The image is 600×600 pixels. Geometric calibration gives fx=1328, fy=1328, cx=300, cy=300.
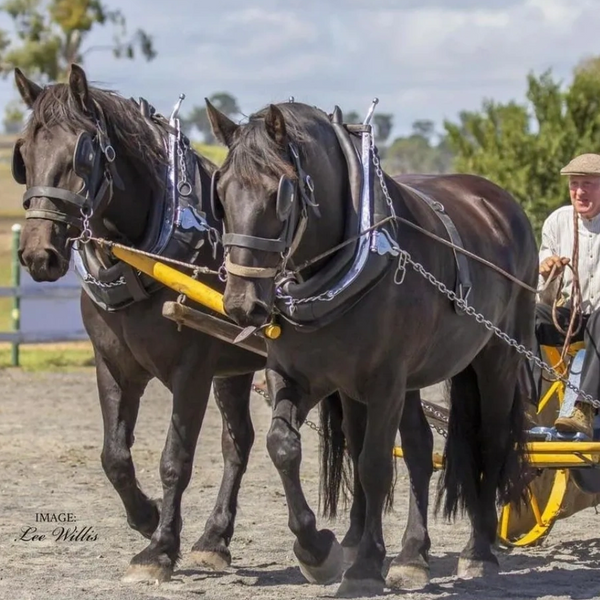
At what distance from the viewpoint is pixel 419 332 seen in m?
5.34

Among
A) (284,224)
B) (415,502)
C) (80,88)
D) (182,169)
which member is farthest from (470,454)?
(80,88)

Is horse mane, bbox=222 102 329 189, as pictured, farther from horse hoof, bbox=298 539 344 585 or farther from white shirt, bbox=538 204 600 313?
white shirt, bbox=538 204 600 313

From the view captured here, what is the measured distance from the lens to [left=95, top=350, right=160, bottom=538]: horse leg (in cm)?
568

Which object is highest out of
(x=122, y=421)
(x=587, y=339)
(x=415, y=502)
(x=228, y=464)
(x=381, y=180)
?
(x=381, y=180)

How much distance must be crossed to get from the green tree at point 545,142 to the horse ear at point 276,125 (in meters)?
10.6

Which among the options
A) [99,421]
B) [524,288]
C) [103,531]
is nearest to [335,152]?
[524,288]

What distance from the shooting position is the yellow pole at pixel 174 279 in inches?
211

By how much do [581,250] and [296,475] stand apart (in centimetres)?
217

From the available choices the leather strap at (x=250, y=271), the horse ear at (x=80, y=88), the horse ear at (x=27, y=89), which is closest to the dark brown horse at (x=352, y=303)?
the leather strap at (x=250, y=271)

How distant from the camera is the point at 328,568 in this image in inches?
208

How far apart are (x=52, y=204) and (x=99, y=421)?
571 cm

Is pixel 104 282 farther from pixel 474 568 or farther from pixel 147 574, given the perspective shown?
pixel 474 568

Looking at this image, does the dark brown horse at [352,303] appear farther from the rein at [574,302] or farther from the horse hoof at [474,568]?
the rein at [574,302]

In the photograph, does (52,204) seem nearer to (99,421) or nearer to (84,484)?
(84,484)
